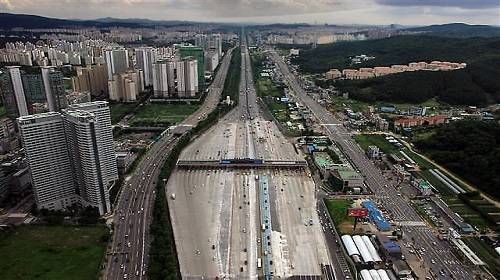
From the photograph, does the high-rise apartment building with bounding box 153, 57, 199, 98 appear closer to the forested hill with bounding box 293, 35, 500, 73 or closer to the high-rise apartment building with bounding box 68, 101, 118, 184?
the high-rise apartment building with bounding box 68, 101, 118, 184

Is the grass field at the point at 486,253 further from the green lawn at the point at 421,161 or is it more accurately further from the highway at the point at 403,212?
the green lawn at the point at 421,161

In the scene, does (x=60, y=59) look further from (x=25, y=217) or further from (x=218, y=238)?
(x=218, y=238)

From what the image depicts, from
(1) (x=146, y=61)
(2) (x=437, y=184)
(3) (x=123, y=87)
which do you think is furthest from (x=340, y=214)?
(1) (x=146, y=61)

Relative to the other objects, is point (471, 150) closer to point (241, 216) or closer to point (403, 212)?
point (403, 212)

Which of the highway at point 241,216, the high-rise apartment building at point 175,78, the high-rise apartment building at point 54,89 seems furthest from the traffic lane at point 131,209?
the high-rise apartment building at point 175,78

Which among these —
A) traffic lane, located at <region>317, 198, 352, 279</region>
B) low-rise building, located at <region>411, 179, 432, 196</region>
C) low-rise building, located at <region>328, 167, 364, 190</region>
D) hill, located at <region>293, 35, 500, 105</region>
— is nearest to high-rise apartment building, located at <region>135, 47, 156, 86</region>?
hill, located at <region>293, 35, 500, 105</region>
